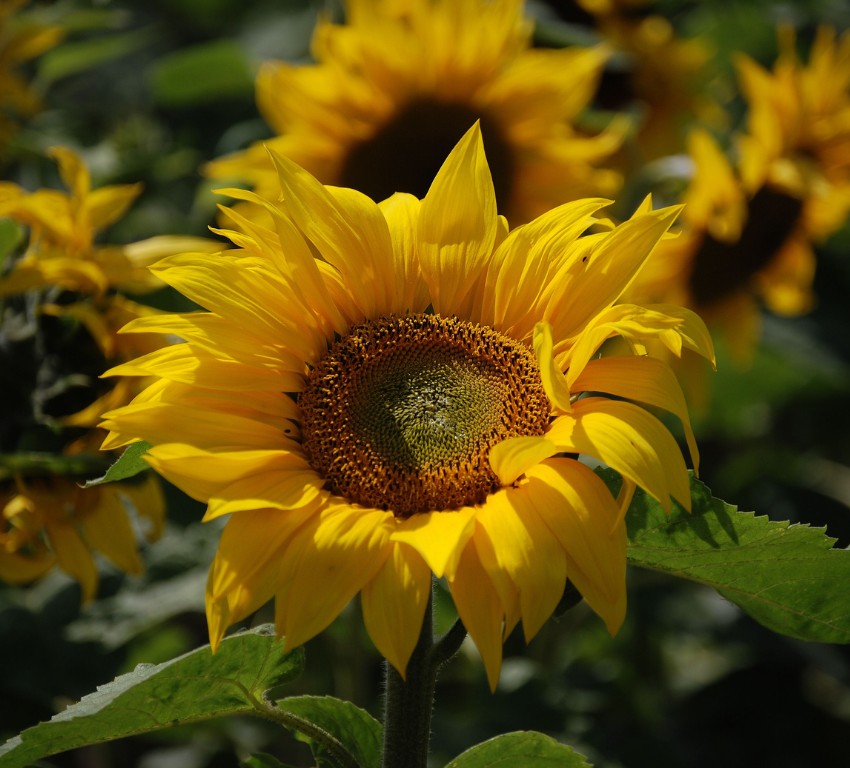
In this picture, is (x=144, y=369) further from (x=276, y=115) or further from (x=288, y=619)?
(x=276, y=115)

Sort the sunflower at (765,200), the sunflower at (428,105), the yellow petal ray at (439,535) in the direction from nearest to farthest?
the yellow petal ray at (439,535)
the sunflower at (428,105)
the sunflower at (765,200)

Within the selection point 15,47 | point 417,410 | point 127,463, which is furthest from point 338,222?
point 15,47

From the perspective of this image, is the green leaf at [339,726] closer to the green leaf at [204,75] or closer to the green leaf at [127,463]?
the green leaf at [127,463]

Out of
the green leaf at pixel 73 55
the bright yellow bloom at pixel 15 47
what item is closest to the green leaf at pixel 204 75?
the green leaf at pixel 73 55

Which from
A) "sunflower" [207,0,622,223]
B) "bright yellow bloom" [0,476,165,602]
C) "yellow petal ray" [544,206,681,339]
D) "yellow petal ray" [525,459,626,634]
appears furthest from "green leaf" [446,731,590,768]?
"sunflower" [207,0,622,223]

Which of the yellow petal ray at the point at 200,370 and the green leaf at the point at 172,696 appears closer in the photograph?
the green leaf at the point at 172,696

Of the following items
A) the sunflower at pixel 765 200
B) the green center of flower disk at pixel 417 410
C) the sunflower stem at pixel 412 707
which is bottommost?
the sunflower at pixel 765 200

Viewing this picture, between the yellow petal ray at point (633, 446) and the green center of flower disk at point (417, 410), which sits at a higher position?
the yellow petal ray at point (633, 446)

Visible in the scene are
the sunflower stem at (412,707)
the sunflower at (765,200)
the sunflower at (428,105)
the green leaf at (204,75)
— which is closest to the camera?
the sunflower stem at (412,707)
